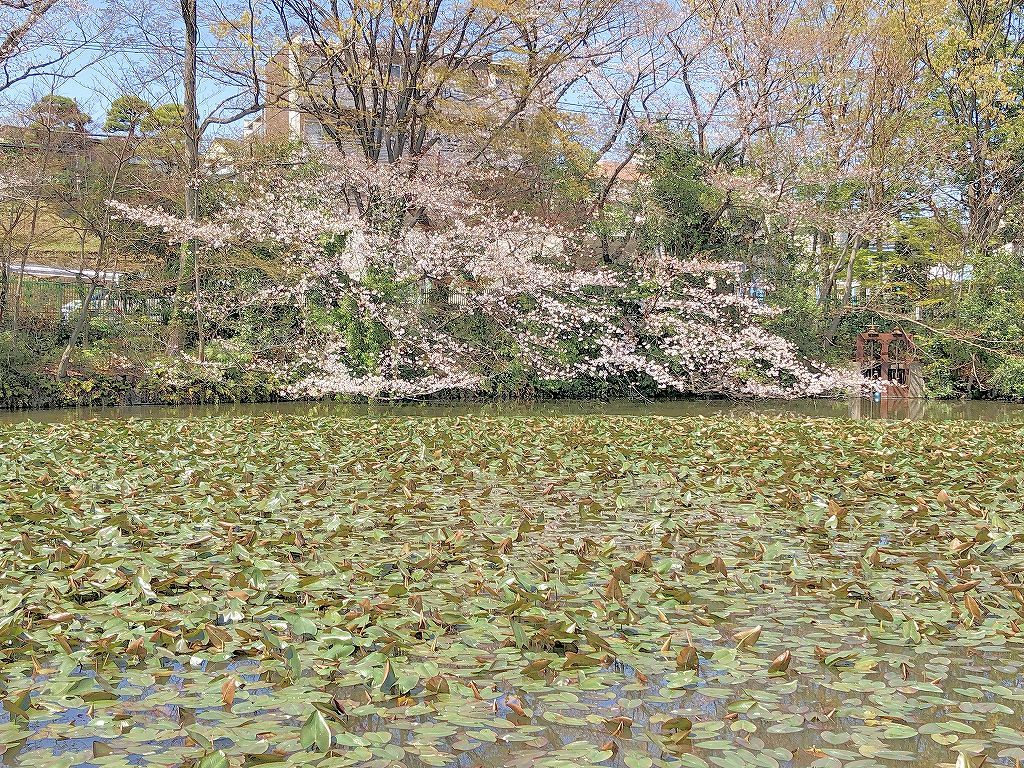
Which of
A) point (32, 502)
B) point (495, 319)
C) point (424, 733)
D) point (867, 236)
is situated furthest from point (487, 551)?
point (867, 236)

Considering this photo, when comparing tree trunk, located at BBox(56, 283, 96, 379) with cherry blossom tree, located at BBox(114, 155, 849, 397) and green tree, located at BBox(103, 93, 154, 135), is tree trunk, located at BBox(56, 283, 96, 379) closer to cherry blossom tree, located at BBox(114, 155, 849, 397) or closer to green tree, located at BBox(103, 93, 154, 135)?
cherry blossom tree, located at BBox(114, 155, 849, 397)

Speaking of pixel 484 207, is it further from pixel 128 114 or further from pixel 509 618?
pixel 509 618

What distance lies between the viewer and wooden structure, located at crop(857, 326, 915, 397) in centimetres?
2425

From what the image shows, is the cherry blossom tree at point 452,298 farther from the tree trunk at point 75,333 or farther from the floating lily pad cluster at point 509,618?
the floating lily pad cluster at point 509,618

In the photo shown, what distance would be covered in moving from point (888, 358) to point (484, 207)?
10.8 m

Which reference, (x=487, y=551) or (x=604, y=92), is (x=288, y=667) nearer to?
(x=487, y=551)

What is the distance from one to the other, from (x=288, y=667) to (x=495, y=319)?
17.4 meters

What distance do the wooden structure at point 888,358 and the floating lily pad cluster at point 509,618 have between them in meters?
15.6

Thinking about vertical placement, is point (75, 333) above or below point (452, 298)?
below

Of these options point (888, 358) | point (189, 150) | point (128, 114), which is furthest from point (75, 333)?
point (888, 358)

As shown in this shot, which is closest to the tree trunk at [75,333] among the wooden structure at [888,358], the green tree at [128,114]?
the green tree at [128,114]

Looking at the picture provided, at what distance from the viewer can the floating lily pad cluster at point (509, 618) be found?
3303 mm

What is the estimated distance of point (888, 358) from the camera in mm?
24344

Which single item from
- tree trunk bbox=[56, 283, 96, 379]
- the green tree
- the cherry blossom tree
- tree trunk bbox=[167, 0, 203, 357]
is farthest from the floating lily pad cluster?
the green tree
